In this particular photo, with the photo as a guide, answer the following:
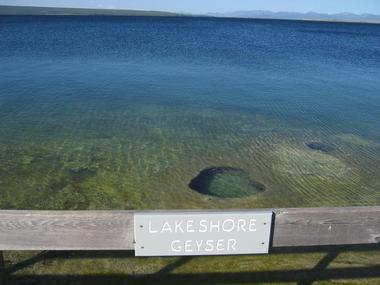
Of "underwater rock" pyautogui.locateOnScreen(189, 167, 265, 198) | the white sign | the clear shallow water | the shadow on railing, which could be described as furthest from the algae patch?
the white sign

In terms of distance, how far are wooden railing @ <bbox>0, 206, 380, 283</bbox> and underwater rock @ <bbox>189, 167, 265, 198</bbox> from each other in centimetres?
540

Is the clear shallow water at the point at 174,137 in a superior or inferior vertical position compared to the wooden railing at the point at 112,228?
inferior

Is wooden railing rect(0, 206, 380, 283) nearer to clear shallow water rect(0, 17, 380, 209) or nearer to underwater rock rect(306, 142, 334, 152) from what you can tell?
clear shallow water rect(0, 17, 380, 209)

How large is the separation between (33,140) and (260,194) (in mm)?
7396

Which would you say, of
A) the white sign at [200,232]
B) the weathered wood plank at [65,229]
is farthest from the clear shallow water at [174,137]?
the white sign at [200,232]

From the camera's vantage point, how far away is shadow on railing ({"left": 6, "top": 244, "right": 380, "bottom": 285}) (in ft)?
17.5

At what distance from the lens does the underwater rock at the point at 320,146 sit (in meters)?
12.5

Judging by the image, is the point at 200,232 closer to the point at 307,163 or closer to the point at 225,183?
the point at 225,183

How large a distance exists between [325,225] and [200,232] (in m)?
1.10

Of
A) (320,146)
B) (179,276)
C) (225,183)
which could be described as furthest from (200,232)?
(320,146)

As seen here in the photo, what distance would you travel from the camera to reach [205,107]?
17.8m

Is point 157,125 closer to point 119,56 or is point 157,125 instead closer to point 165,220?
point 165,220

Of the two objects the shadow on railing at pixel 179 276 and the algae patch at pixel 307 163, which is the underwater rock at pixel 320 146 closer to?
the algae patch at pixel 307 163

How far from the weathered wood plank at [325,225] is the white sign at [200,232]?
0.65ft
